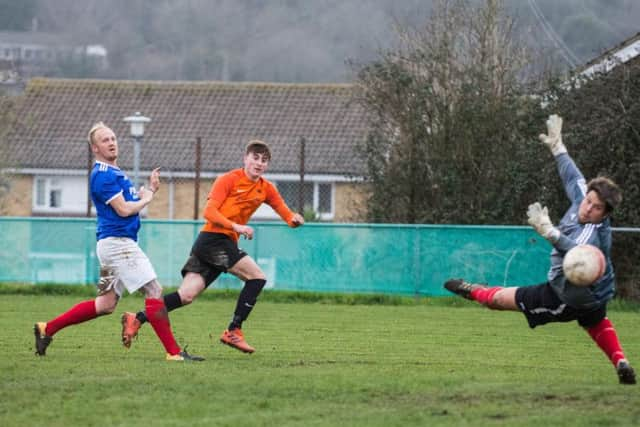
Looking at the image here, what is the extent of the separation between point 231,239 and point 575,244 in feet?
12.3

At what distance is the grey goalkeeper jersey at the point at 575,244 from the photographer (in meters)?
9.56

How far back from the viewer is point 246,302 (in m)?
12.0

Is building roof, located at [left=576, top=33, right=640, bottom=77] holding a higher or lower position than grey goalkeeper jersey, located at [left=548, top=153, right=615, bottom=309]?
higher

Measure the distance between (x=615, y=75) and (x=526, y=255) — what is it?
376cm

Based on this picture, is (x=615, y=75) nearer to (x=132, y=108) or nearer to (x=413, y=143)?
(x=413, y=143)

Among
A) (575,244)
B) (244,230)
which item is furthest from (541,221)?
(244,230)

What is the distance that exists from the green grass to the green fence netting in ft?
15.2

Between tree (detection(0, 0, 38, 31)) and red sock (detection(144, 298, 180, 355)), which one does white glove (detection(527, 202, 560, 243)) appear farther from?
tree (detection(0, 0, 38, 31))

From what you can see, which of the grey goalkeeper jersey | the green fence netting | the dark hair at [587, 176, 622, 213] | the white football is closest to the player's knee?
the grey goalkeeper jersey

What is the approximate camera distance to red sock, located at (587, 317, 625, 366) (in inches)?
387

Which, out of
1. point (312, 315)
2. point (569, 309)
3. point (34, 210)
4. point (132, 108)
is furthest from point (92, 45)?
point (569, 309)

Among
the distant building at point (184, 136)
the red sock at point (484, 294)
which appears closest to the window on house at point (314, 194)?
the distant building at point (184, 136)

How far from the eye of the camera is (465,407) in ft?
27.7

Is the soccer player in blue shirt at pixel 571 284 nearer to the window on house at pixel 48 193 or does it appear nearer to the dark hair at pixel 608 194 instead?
the dark hair at pixel 608 194
